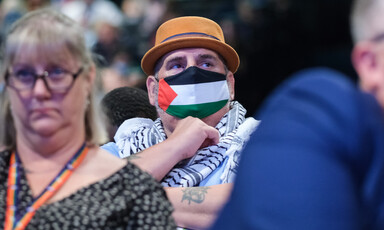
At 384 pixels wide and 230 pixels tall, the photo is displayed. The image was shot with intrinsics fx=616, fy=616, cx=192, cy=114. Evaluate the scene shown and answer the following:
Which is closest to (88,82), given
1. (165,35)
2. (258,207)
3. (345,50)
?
(258,207)

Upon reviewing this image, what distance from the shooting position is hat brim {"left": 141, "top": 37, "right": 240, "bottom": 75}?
280 centimetres

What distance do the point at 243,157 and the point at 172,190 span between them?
1307 millimetres

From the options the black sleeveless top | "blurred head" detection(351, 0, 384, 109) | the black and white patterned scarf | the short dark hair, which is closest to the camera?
"blurred head" detection(351, 0, 384, 109)

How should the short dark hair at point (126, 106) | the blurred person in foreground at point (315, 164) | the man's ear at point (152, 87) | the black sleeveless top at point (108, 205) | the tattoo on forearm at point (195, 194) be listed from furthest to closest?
the short dark hair at point (126, 106) → the man's ear at point (152, 87) → the tattoo on forearm at point (195, 194) → the black sleeveless top at point (108, 205) → the blurred person in foreground at point (315, 164)

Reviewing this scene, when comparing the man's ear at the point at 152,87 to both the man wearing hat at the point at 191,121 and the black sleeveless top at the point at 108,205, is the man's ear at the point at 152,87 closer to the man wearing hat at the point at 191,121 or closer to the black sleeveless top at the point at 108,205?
the man wearing hat at the point at 191,121

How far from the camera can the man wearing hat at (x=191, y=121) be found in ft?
8.17

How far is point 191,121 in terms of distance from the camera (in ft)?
8.59

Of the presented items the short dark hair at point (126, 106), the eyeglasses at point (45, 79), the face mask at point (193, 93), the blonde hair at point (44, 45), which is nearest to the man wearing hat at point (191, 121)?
the face mask at point (193, 93)

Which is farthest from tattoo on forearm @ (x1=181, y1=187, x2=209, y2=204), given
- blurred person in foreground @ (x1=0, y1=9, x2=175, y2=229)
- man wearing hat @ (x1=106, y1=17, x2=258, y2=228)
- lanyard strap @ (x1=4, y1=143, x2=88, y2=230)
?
lanyard strap @ (x1=4, y1=143, x2=88, y2=230)

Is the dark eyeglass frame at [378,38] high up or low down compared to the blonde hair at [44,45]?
up

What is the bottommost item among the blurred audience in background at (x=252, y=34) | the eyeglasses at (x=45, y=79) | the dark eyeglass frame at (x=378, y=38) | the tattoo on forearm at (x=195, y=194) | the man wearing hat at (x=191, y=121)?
the blurred audience in background at (x=252, y=34)

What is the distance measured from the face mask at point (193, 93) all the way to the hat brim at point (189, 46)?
0.42ft

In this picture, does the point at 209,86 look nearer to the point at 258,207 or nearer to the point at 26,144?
the point at 26,144

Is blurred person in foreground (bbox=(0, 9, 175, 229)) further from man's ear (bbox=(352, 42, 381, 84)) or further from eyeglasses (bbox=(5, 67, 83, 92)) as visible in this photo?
man's ear (bbox=(352, 42, 381, 84))
